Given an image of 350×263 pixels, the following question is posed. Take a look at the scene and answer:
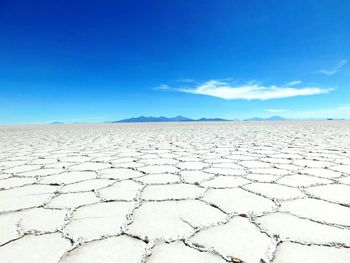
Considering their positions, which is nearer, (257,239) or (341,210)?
(257,239)

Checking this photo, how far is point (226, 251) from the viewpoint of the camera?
33.9 inches

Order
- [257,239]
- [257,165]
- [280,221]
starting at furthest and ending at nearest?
[257,165], [280,221], [257,239]

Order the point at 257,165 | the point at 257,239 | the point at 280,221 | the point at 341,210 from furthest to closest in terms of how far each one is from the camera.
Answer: the point at 257,165 → the point at 341,210 → the point at 280,221 → the point at 257,239

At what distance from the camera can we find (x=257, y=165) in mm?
2201

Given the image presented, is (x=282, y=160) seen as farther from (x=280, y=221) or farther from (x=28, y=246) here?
(x=28, y=246)

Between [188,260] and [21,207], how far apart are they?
86cm

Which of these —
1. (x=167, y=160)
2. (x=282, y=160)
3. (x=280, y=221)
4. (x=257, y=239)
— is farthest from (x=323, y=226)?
(x=167, y=160)

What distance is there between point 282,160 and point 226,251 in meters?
1.76

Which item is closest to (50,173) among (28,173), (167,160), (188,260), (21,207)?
(28,173)

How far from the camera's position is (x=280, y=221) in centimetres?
107

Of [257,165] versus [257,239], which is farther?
[257,165]

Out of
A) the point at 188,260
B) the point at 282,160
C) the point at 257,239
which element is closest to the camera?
the point at 188,260

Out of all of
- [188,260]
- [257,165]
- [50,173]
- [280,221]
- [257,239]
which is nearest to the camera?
[188,260]

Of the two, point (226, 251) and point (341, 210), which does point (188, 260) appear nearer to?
point (226, 251)
